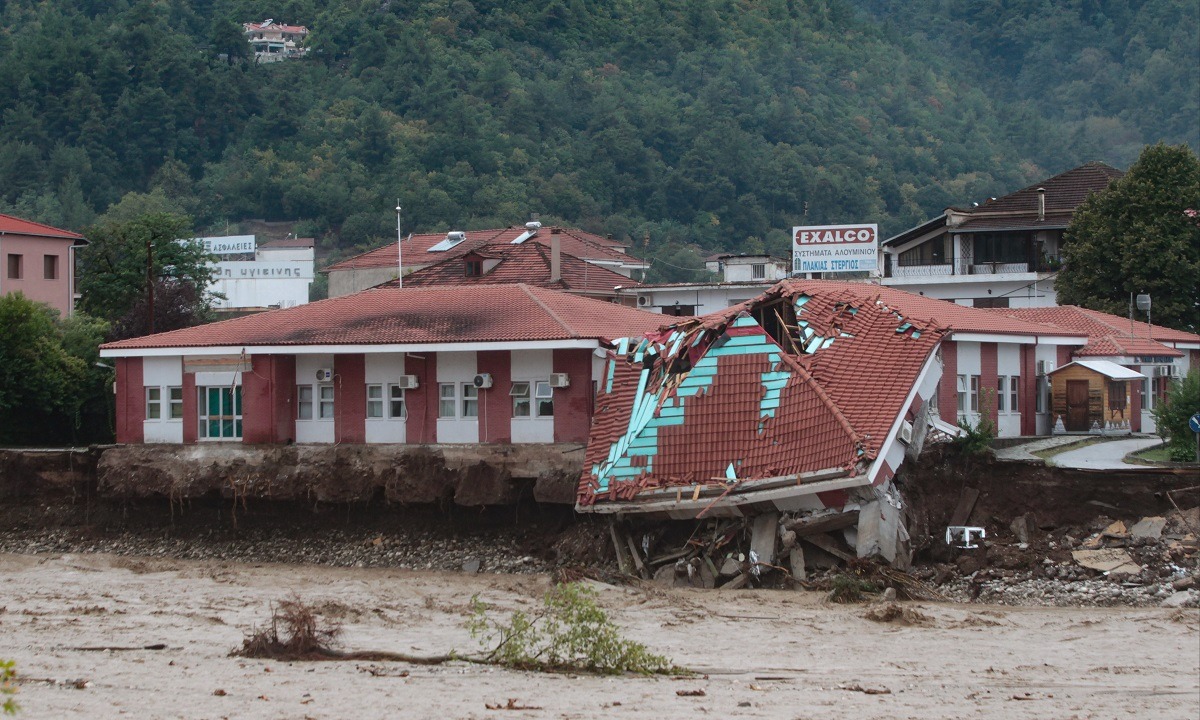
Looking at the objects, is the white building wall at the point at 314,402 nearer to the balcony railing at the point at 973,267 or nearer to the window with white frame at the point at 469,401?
the window with white frame at the point at 469,401

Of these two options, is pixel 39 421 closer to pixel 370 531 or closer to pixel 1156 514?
pixel 370 531

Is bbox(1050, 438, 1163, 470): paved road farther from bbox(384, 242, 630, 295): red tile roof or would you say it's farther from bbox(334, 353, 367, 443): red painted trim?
bbox(384, 242, 630, 295): red tile roof

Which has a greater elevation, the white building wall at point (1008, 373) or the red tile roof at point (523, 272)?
the red tile roof at point (523, 272)

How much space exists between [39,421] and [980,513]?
2646cm

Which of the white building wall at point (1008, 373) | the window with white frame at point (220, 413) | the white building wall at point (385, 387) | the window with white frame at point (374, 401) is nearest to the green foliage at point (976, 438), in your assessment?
the white building wall at point (1008, 373)

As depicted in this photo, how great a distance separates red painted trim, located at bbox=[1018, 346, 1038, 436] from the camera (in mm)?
40625

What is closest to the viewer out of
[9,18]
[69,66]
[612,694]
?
[612,694]

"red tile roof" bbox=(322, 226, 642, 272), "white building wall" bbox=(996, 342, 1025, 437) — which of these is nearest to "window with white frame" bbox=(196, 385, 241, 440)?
"white building wall" bbox=(996, 342, 1025, 437)

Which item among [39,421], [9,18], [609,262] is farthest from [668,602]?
[9,18]

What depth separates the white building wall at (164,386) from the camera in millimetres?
39500

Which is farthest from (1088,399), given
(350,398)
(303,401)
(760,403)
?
(303,401)

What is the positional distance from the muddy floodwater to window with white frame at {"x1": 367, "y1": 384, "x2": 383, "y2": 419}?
6.42m

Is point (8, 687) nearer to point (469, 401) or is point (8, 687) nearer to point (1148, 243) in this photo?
point (469, 401)

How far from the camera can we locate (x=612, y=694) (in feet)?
65.4
